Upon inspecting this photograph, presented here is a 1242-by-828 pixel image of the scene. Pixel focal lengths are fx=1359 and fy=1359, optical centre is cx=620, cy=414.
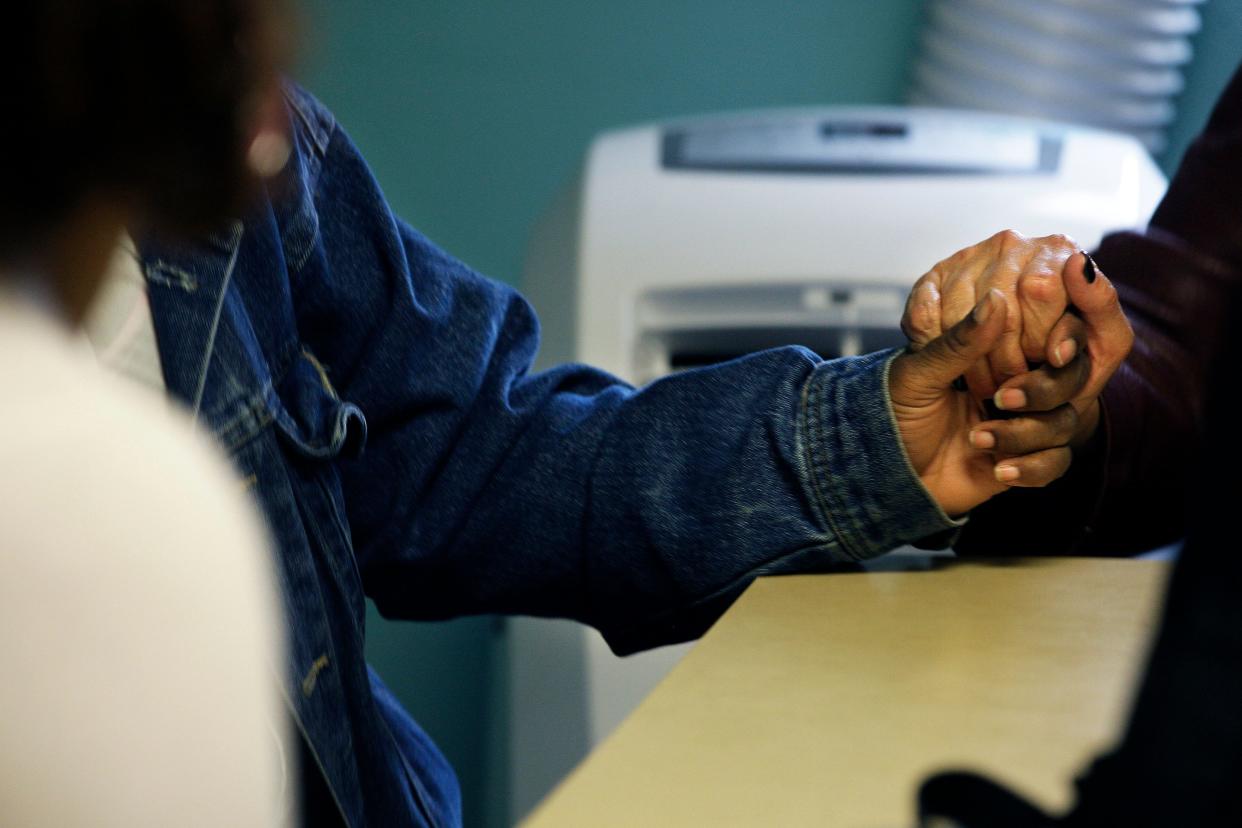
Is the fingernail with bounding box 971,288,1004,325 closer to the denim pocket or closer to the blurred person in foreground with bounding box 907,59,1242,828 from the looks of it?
the blurred person in foreground with bounding box 907,59,1242,828

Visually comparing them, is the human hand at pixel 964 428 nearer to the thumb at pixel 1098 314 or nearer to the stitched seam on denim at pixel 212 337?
the thumb at pixel 1098 314

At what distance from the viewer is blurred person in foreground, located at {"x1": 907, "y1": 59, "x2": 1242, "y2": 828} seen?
0.78 ft

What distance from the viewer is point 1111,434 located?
72 centimetres

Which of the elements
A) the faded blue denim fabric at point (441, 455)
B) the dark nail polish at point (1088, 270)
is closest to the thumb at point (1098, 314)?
the dark nail polish at point (1088, 270)

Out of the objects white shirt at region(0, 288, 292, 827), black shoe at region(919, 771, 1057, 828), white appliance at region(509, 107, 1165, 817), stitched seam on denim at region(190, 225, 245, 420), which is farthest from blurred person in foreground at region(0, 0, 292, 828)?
white appliance at region(509, 107, 1165, 817)

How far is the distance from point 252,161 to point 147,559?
0.14 metres

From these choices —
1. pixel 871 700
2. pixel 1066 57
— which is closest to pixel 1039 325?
pixel 871 700

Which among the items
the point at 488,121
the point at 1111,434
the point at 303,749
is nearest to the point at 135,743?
the point at 303,749

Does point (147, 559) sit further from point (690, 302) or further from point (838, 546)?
point (690, 302)

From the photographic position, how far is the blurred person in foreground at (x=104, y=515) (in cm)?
28

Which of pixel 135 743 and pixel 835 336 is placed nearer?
pixel 135 743

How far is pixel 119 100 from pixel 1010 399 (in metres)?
0.46

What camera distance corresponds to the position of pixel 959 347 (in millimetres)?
629

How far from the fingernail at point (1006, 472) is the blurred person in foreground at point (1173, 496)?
34mm
